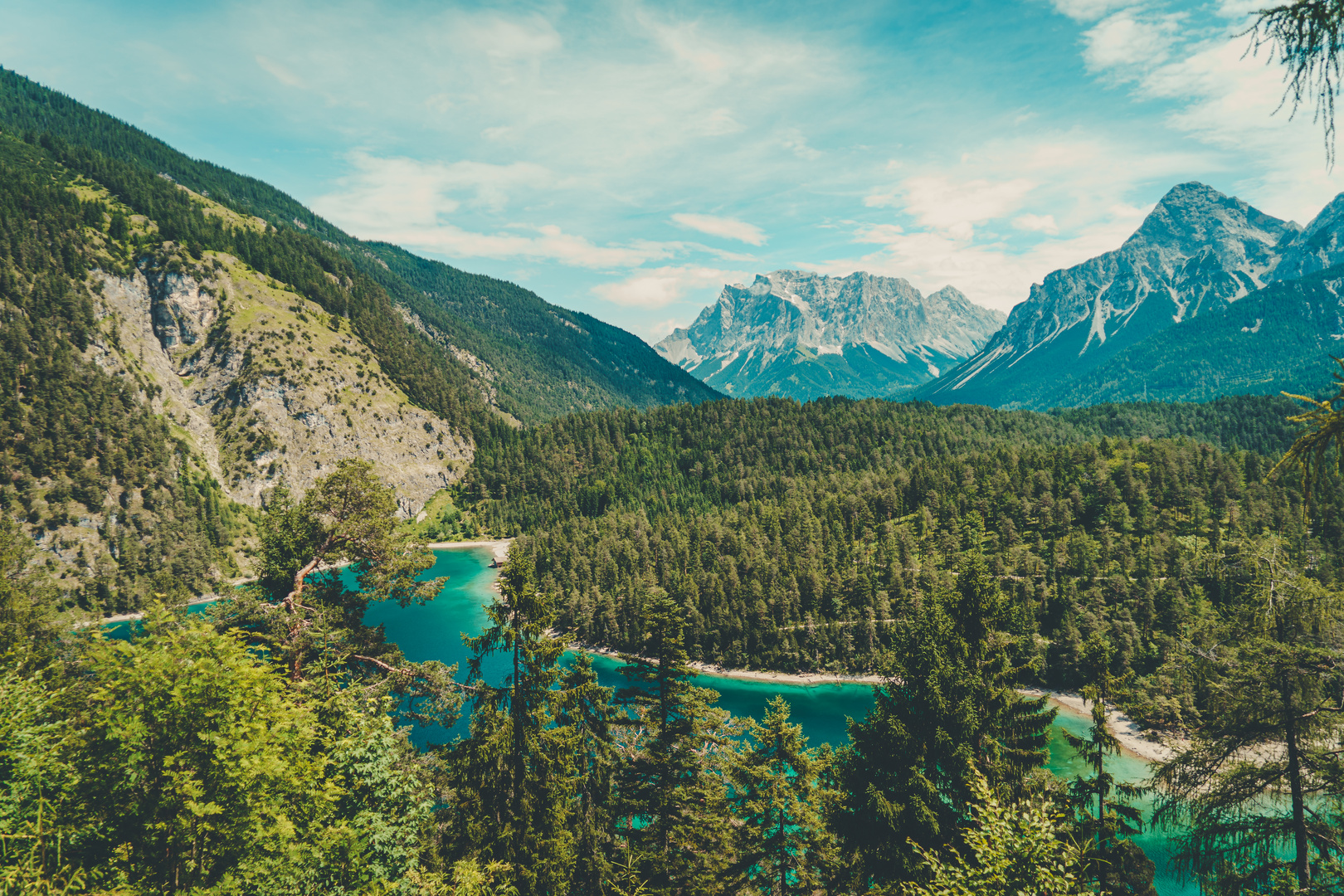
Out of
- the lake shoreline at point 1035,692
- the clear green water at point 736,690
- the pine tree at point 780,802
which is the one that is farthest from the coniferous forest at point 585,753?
the lake shoreline at point 1035,692

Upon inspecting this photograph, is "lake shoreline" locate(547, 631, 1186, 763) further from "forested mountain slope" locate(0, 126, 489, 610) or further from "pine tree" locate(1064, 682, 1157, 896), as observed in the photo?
"forested mountain slope" locate(0, 126, 489, 610)

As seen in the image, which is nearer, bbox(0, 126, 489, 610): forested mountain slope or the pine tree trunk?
the pine tree trunk

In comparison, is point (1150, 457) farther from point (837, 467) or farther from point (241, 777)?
point (241, 777)

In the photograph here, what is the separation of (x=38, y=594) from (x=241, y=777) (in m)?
39.9

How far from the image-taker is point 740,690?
98.2 metres

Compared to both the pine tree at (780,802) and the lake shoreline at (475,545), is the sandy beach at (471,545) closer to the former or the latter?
the lake shoreline at (475,545)

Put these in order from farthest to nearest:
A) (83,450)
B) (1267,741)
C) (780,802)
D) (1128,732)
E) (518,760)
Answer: (83,450) < (1128,732) < (780,802) < (518,760) < (1267,741)

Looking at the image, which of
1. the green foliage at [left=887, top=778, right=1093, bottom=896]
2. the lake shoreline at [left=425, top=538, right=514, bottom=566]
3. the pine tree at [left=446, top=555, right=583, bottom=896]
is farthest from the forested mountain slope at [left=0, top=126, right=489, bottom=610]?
the green foliage at [left=887, top=778, right=1093, bottom=896]

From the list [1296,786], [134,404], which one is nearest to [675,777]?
[1296,786]

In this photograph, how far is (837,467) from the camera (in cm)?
19138

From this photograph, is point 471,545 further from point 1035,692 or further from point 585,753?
point 585,753

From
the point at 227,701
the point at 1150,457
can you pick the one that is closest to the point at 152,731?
the point at 227,701

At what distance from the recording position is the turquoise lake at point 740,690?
69.9m

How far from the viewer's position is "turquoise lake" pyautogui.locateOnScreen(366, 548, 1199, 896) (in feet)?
229
